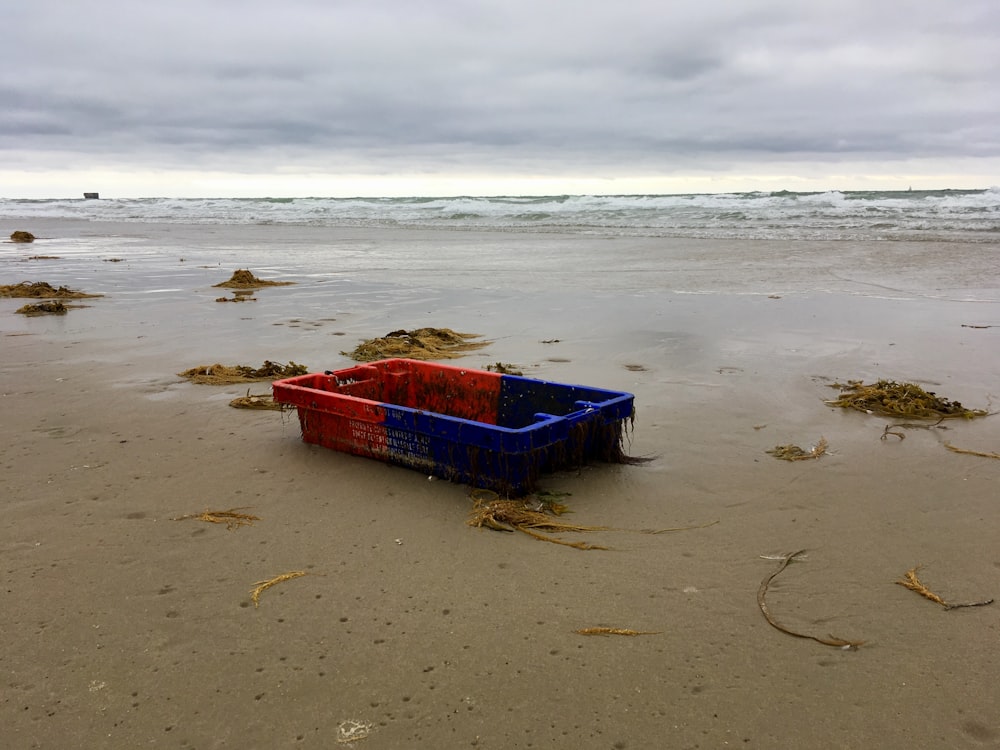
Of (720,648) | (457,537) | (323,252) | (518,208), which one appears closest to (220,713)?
(457,537)

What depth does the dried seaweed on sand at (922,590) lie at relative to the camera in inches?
119

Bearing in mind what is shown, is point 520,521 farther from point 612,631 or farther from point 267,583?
point 267,583

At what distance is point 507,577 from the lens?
3273 mm

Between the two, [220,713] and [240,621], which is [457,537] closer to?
[240,621]

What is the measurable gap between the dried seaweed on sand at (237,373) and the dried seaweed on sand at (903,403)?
4.45 m

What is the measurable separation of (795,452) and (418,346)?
13.8ft

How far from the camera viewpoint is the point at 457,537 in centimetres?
364

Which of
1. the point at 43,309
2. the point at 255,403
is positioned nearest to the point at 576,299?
the point at 255,403

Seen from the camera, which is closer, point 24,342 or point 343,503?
point 343,503

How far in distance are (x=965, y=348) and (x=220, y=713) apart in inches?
307

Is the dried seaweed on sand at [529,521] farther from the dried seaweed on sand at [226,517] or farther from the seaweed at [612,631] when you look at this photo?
the dried seaweed on sand at [226,517]

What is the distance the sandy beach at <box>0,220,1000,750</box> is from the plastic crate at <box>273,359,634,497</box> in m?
0.16

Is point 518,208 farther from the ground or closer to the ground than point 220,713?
farther from the ground

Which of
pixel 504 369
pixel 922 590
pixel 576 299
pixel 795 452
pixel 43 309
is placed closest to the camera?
pixel 922 590
